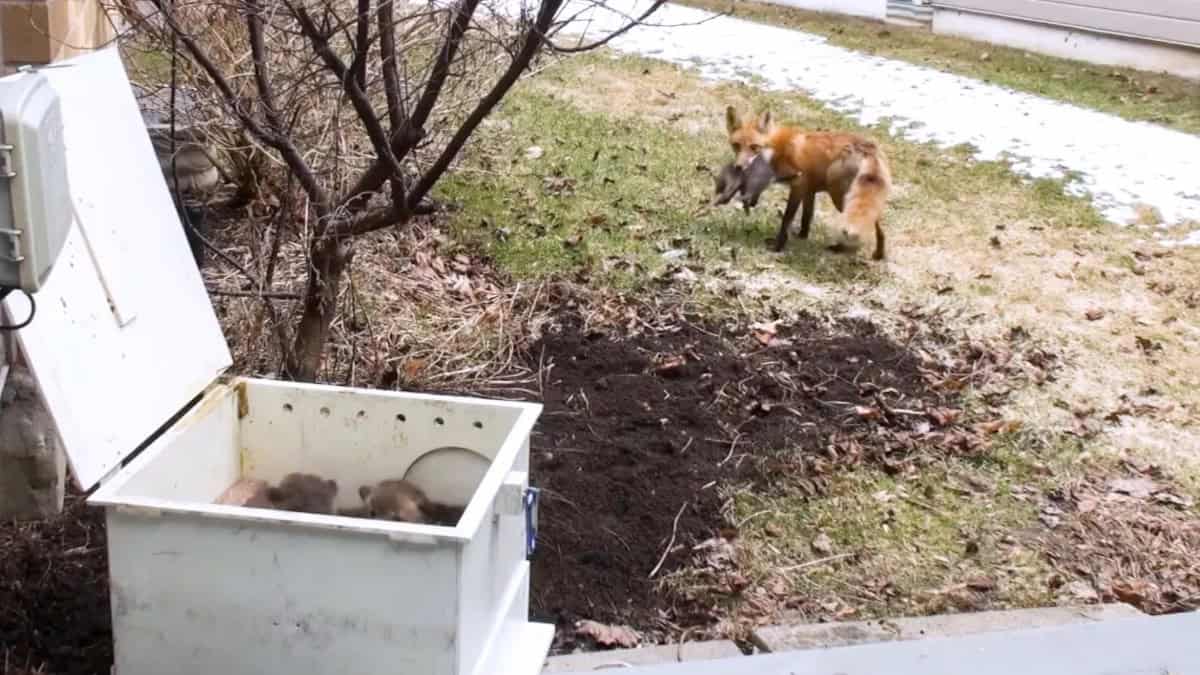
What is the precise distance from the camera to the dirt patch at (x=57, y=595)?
3193 mm

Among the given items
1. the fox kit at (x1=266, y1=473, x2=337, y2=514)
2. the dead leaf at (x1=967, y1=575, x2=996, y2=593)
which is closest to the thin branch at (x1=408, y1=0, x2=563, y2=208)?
the fox kit at (x1=266, y1=473, x2=337, y2=514)

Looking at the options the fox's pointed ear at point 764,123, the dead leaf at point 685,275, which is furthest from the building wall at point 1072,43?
the dead leaf at point 685,275

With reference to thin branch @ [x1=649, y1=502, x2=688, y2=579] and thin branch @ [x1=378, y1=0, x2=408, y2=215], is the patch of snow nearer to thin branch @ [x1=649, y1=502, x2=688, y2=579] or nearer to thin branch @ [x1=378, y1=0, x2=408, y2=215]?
thin branch @ [x1=378, y1=0, x2=408, y2=215]

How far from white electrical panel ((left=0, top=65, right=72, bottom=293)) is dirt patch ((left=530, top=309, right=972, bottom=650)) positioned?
6.65 feet

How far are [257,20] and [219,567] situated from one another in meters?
1.92

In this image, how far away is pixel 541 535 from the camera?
4.21 m

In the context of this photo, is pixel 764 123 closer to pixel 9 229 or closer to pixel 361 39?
pixel 361 39

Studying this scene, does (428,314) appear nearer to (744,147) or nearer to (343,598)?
(744,147)

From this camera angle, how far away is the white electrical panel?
80.2 inches

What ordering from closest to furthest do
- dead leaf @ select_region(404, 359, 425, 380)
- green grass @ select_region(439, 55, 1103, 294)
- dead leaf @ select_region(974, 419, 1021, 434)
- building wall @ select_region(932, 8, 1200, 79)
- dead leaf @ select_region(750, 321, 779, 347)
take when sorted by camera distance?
dead leaf @ select_region(974, 419, 1021, 434), dead leaf @ select_region(404, 359, 425, 380), dead leaf @ select_region(750, 321, 779, 347), green grass @ select_region(439, 55, 1103, 294), building wall @ select_region(932, 8, 1200, 79)

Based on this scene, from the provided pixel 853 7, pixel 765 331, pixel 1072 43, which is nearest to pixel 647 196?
pixel 765 331

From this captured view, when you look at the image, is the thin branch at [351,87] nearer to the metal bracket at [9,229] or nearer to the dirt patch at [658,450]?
the dirt patch at [658,450]

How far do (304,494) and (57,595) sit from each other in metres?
0.80

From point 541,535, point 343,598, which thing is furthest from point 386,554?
point 541,535
